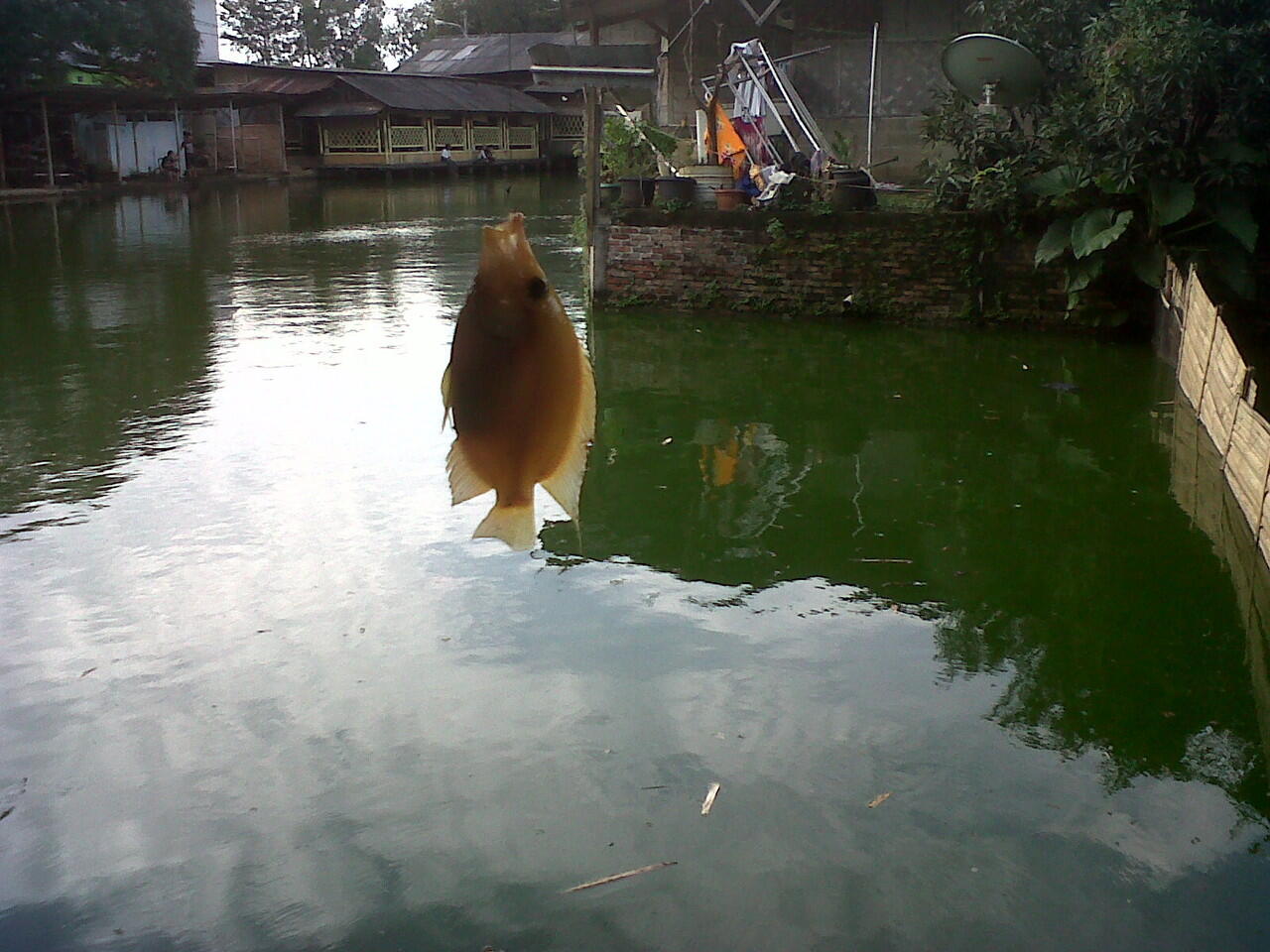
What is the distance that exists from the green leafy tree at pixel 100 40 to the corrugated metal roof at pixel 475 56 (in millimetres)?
11057

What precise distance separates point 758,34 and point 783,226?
20.4 ft

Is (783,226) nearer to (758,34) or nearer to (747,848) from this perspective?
(758,34)

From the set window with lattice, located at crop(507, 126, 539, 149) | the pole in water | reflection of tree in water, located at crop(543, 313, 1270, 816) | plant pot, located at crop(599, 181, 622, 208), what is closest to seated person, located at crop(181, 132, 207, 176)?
window with lattice, located at crop(507, 126, 539, 149)

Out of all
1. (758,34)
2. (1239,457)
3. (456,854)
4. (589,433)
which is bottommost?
(456,854)

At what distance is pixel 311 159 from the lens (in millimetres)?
38781

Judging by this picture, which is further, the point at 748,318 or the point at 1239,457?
the point at 748,318

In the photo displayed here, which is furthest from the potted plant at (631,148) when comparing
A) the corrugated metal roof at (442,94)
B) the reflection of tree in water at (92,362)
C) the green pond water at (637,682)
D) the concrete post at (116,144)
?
the corrugated metal roof at (442,94)

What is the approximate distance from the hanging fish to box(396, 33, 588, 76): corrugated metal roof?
3881 centimetres

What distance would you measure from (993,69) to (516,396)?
30.7ft

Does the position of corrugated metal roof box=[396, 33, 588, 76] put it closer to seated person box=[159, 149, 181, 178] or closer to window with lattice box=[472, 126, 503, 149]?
window with lattice box=[472, 126, 503, 149]

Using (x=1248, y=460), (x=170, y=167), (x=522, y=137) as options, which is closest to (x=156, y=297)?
(x=1248, y=460)

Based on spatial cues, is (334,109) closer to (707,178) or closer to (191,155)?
(191,155)

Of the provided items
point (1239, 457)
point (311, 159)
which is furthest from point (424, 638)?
point (311, 159)

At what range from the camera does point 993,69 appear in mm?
10219
